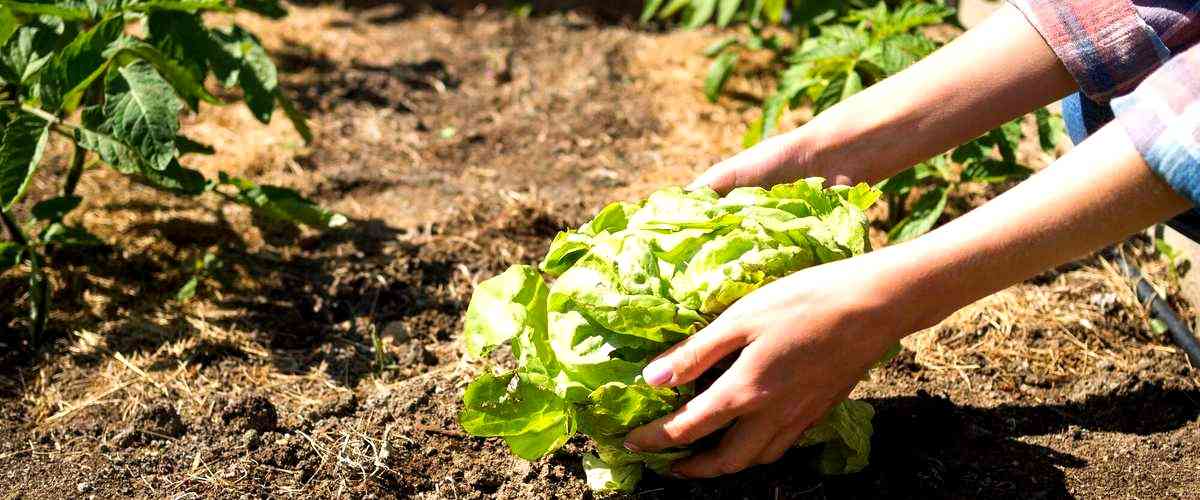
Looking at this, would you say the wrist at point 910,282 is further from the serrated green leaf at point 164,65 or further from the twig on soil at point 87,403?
the twig on soil at point 87,403

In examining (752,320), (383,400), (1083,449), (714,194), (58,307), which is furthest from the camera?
(58,307)

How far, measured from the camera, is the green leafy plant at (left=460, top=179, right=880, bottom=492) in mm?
2221

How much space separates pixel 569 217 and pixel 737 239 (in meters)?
1.75

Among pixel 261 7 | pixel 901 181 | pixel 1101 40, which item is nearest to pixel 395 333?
pixel 261 7

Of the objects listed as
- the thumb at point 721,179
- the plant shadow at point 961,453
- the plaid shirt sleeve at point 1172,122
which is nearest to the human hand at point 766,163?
the thumb at point 721,179

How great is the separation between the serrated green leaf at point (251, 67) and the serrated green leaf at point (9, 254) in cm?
85

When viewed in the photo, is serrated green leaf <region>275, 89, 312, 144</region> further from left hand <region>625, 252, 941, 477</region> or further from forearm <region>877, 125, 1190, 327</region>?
forearm <region>877, 125, 1190, 327</region>

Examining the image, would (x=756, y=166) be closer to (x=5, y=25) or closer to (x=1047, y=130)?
(x=1047, y=130)

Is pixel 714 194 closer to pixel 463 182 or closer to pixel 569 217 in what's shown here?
pixel 569 217

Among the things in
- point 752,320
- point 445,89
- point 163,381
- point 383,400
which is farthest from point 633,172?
point 752,320

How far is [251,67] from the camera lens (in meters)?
3.49

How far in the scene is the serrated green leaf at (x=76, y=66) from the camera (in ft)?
9.52

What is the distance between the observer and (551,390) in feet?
7.66

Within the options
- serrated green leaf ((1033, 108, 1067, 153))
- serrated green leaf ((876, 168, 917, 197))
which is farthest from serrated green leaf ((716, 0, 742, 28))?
serrated green leaf ((1033, 108, 1067, 153))
